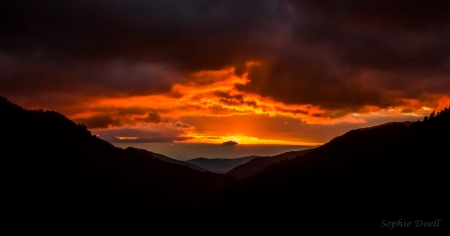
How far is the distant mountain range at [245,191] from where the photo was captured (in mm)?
42156

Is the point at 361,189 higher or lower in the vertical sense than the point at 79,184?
higher

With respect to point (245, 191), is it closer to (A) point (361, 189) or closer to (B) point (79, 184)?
(A) point (361, 189)

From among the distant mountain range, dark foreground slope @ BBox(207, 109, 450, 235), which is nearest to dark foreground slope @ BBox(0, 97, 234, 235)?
the distant mountain range

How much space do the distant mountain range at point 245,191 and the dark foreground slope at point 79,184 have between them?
204 mm

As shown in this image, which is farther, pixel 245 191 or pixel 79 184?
pixel 79 184

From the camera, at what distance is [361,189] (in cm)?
4744

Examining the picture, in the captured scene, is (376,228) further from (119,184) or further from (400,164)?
(119,184)

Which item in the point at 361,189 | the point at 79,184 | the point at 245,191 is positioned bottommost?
the point at 245,191

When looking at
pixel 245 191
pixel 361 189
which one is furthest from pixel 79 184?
pixel 361 189

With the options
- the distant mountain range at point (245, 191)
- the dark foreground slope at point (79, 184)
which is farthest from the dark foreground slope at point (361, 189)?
the dark foreground slope at point (79, 184)

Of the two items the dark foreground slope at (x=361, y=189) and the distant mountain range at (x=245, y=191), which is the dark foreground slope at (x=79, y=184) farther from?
the dark foreground slope at (x=361, y=189)

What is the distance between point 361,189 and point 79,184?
4787 centimetres

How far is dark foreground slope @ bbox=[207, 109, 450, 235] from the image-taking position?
38781 mm

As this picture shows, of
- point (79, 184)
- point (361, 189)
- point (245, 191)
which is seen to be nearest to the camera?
point (361, 189)
